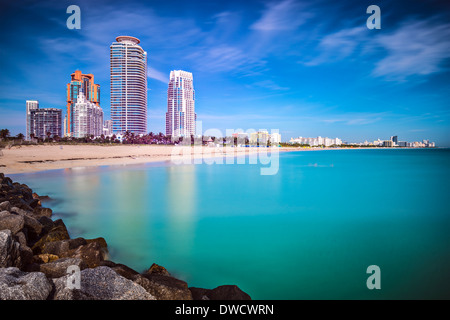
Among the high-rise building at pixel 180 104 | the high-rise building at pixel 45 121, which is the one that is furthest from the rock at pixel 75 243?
the high-rise building at pixel 45 121

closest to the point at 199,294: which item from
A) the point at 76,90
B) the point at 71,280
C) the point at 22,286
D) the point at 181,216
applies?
the point at 71,280

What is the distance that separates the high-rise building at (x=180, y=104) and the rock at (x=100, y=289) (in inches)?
6268

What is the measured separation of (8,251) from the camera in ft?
12.9

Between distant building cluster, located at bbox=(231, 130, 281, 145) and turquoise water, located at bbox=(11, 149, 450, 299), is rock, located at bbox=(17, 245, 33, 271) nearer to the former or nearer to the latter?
turquoise water, located at bbox=(11, 149, 450, 299)

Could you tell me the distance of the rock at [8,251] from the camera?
3.82 m

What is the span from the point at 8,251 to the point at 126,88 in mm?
146597

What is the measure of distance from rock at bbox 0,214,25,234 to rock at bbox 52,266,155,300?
2.68 metres

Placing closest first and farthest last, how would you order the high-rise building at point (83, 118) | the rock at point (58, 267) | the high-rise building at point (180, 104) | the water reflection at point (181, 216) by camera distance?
the rock at point (58, 267), the water reflection at point (181, 216), the high-rise building at point (83, 118), the high-rise building at point (180, 104)

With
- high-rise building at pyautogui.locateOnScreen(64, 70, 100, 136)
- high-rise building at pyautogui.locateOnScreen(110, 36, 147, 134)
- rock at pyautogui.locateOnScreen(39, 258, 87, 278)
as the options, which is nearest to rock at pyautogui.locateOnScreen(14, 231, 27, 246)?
rock at pyautogui.locateOnScreen(39, 258, 87, 278)

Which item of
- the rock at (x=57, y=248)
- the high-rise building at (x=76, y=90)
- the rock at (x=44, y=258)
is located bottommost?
the rock at (x=44, y=258)

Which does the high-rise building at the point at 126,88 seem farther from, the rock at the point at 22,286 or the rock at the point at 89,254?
the rock at the point at 22,286

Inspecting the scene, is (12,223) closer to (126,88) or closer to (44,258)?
(44,258)
